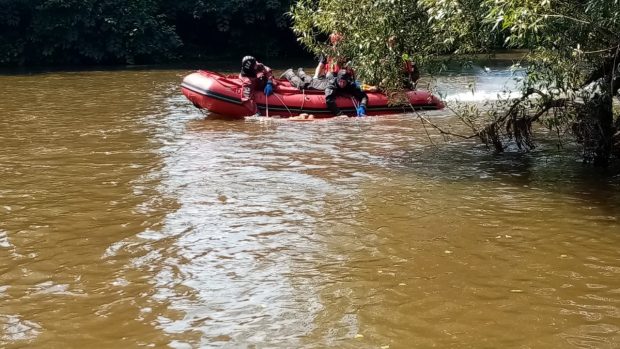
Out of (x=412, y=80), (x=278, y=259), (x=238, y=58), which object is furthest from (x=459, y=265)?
(x=238, y=58)

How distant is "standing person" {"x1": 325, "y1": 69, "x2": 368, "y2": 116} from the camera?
40.2 feet

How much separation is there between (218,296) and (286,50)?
24047mm

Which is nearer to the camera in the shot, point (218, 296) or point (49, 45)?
point (218, 296)

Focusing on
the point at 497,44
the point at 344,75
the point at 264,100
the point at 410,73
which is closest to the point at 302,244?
the point at 497,44

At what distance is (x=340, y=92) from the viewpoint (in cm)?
1250

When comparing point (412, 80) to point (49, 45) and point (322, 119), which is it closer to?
point (322, 119)

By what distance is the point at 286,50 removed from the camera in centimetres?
2848

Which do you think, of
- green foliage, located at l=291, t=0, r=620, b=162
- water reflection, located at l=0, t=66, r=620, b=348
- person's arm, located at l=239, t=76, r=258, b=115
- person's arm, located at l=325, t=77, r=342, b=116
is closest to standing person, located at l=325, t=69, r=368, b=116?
person's arm, located at l=325, t=77, r=342, b=116

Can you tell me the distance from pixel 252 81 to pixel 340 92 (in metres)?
1.49

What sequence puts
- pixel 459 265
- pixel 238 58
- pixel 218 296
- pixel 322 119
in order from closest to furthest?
pixel 218 296 → pixel 459 265 → pixel 322 119 → pixel 238 58

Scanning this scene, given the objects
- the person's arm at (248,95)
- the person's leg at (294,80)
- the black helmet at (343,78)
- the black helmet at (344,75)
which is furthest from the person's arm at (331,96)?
the person's arm at (248,95)

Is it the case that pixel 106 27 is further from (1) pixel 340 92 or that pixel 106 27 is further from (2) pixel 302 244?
(2) pixel 302 244

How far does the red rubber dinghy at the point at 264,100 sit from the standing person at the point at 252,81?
7cm

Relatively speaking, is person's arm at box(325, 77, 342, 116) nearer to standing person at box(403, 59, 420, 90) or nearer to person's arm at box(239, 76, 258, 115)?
person's arm at box(239, 76, 258, 115)
